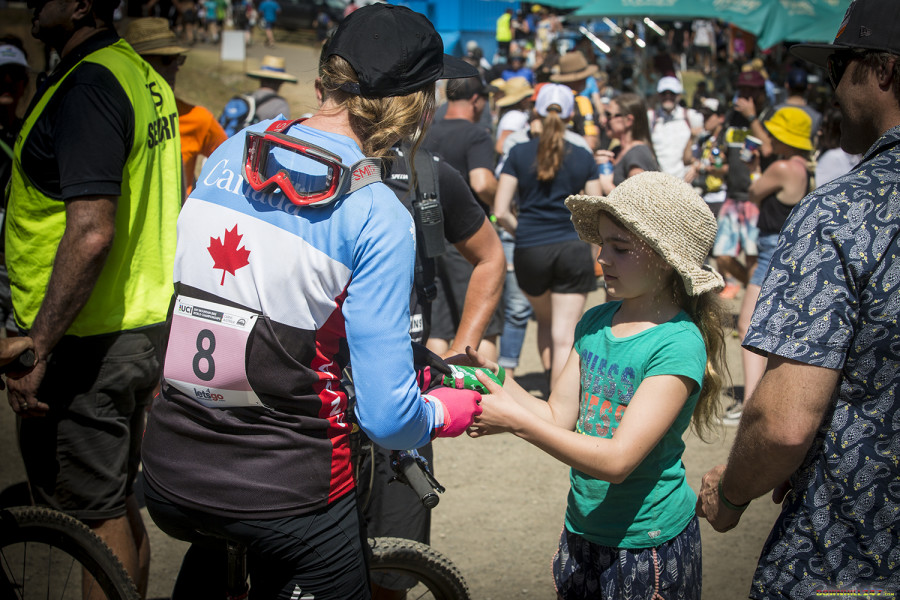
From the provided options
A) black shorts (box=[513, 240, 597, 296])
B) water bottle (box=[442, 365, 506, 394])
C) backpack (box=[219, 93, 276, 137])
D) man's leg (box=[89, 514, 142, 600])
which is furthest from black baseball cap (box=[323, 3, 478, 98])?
backpack (box=[219, 93, 276, 137])

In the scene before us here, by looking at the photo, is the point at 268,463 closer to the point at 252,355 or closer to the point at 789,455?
the point at 252,355

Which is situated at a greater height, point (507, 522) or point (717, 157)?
point (717, 157)

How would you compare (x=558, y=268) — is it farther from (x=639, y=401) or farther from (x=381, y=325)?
(x=381, y=325)

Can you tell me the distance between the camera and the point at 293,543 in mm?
1809

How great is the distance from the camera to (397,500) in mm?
2713

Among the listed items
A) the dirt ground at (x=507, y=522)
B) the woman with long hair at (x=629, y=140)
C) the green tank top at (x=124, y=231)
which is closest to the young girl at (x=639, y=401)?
the dirt ground at (x=507, y=522)

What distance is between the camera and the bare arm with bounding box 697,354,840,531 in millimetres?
1602

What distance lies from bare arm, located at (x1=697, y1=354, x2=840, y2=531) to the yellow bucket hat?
4357mm

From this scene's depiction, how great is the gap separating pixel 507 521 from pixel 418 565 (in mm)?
1664

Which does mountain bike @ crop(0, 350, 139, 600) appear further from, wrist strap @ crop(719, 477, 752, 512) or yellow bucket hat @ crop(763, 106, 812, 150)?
yellow bucket hat @ crop(763, 106, 812, 150)

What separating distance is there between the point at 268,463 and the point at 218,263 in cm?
46

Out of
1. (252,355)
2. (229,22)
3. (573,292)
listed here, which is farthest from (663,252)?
(229,22)

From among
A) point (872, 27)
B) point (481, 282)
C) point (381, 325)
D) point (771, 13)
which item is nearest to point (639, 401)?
point (381, 325)

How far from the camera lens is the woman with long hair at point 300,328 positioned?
5.48 feet
